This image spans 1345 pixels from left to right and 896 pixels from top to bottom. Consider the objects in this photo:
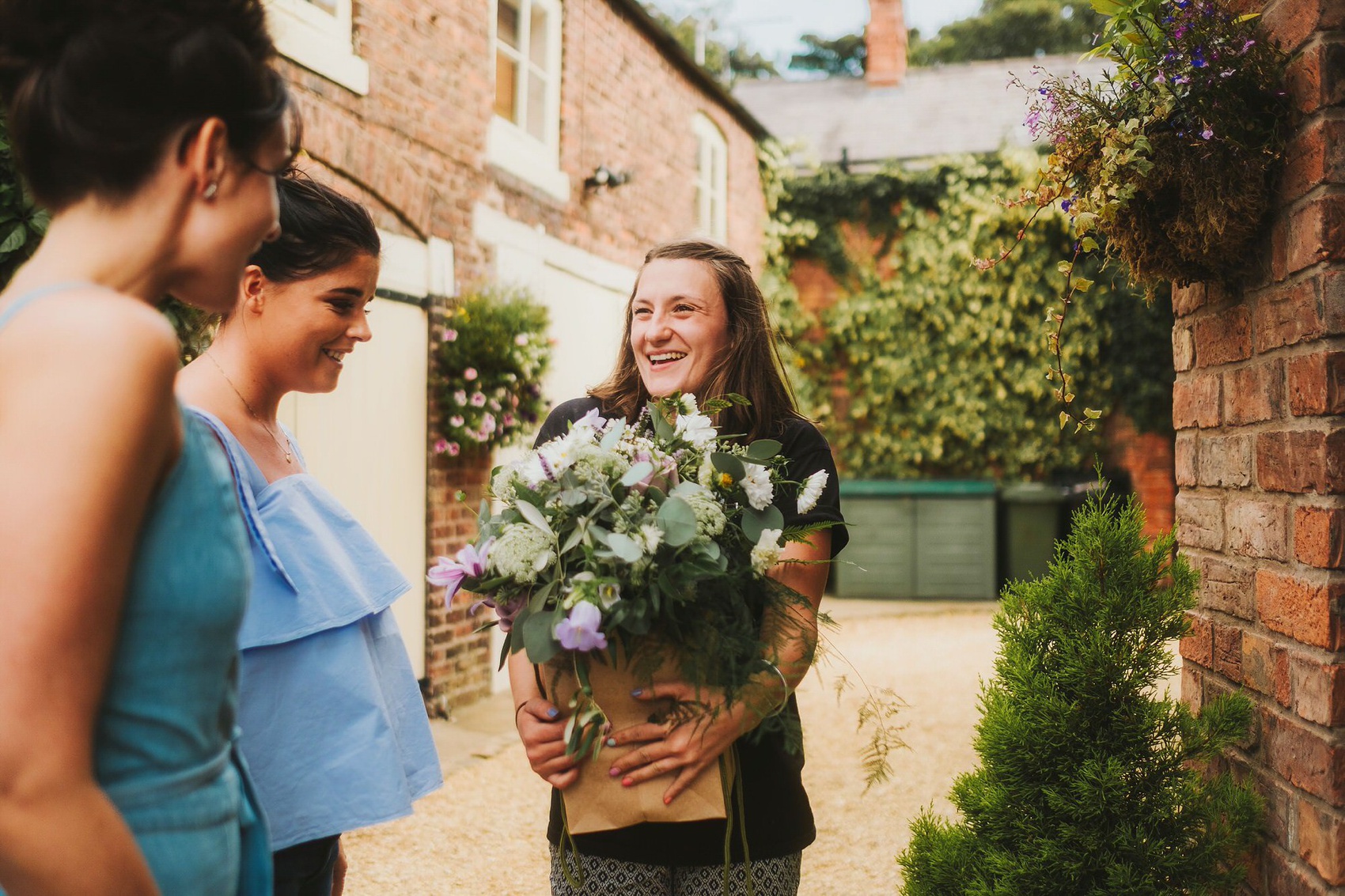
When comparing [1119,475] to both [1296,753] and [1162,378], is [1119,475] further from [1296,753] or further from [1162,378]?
[1296,753]

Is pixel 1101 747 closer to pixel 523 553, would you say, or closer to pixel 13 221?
pixel 523 553

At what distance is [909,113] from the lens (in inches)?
555

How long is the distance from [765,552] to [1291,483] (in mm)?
1012

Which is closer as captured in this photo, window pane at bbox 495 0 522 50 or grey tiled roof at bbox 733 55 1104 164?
window pane at bbox 495 0 522 50

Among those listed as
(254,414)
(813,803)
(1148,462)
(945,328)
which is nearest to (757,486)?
(254,414)

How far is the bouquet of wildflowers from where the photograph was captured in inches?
56.7

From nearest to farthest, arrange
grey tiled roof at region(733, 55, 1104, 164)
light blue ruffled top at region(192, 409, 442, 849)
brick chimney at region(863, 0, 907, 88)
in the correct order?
1. light blue ruffled top at region(192, 409, 442, 849)
2. grey tiled roof at region(733, 55, 1104, 164)
3. brick chimney at region(863, 0, 907, 88)

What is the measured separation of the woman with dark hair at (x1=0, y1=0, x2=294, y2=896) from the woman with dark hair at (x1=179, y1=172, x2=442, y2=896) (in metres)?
0.53

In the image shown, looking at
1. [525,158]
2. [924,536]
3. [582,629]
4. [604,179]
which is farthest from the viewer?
[924,536]

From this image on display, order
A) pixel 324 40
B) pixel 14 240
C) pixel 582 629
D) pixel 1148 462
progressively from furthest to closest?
pixel 1148 462 < pixel 324 40 < pixel 14 240 < pixel 582 629

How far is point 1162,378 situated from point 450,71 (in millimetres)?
8243

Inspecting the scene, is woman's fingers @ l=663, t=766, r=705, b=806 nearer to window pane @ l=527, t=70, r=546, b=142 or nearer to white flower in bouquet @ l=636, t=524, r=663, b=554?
white flower in bouquet @ l=636, t=524, r=663, b=554

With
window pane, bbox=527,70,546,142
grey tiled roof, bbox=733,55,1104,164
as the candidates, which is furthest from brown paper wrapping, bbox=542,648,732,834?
grey tiled roof, bbox=733,55,1104,164

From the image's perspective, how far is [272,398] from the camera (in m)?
Answer: 1.73
